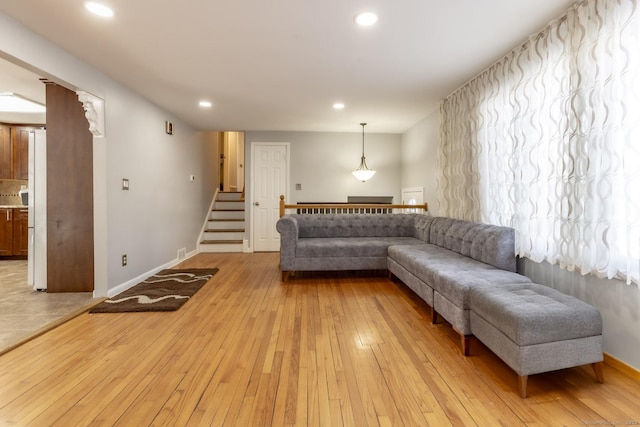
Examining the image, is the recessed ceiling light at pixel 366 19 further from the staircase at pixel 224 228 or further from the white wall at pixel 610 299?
the staircase at pixel 224 228

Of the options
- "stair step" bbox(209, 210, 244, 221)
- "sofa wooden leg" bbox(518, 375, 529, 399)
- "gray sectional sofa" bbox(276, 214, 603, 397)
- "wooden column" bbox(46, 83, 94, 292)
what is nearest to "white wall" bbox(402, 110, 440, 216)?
"gray sectional sofa" bbox(276, 214, 603, 397)

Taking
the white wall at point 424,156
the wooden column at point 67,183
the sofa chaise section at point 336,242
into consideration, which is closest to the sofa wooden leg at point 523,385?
the sofa chaise section at point 336,242

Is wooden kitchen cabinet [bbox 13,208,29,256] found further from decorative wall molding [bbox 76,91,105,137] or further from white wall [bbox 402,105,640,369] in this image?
white wall [bbox 402,105,640,369]

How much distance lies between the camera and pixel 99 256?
298cm

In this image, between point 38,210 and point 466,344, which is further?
point 38,210

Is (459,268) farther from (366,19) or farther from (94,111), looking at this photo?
(94,111)

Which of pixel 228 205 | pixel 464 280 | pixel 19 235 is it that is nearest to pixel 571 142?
pixel 464 280

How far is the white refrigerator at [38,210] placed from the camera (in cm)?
315

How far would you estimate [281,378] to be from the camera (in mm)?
1631

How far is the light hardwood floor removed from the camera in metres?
1.35

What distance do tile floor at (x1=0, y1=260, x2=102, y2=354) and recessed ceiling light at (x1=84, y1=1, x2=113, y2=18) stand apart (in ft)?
7.80

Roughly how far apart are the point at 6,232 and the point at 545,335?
703cm

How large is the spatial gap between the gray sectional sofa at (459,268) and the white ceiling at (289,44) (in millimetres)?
1620

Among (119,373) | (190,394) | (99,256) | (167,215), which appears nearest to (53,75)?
(99,256)
